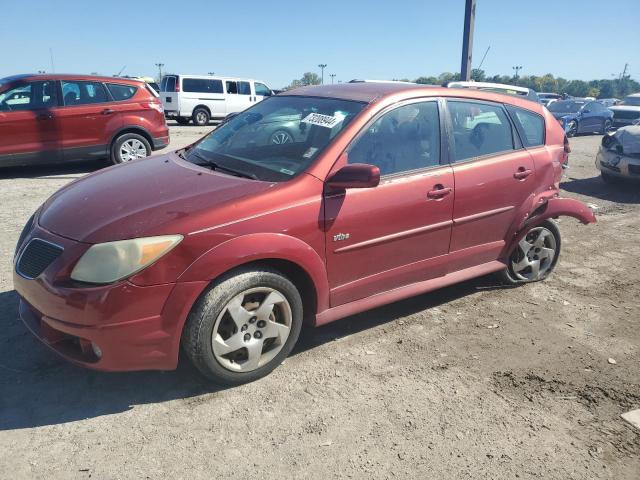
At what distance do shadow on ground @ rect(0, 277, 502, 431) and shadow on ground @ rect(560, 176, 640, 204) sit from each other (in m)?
7.00

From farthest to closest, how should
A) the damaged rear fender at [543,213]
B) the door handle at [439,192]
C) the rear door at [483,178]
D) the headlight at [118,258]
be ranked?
1. the damaged rear fender at [543,213]
2. the rear door at [483,178]
3. the door handle at [439,192]
4. the headlight at [118,258]

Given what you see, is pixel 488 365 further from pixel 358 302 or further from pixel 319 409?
pixel 319 409

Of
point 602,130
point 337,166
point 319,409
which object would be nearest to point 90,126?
point 337,166

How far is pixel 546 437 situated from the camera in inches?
103

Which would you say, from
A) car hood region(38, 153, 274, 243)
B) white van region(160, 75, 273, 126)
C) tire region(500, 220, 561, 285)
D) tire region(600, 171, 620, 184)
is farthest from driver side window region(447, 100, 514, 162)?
white van region(160, 75, 273, 126)

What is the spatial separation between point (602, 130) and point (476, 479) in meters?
21.1

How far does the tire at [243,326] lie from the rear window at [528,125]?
8.30 feet

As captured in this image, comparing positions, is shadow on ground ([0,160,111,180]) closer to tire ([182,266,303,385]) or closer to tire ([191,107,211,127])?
tire ([182,266,303,385])

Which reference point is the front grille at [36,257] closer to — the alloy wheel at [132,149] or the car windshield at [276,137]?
the car windshield at [276,137]

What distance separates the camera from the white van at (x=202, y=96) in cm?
1914

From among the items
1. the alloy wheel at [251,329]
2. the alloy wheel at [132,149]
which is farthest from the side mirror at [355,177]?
the alloy wheel at [132,149]

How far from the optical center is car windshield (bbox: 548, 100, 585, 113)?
2003 centimetres

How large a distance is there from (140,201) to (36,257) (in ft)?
2.05

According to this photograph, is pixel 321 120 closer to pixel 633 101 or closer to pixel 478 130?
pixel 478 130
